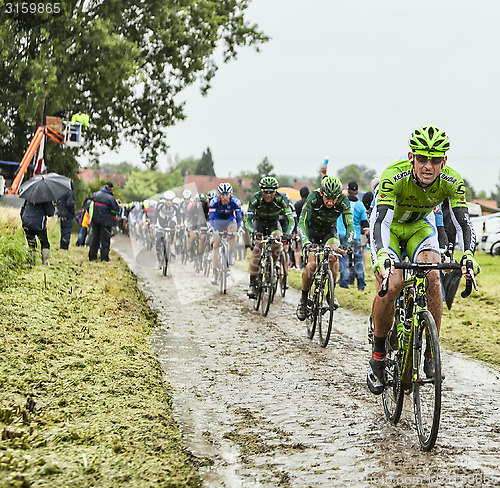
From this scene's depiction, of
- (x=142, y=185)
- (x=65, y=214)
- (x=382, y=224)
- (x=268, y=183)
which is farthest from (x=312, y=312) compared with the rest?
(x=142, y=185)

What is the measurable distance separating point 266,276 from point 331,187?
2729 millimetres

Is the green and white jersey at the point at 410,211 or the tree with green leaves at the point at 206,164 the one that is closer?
the green and white jersey at the point at 410,211

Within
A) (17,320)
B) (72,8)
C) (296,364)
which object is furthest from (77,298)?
(72,8)

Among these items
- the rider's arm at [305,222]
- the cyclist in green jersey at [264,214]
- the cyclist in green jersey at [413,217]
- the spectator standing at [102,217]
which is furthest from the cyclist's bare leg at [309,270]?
the spectator standing at [102,217]

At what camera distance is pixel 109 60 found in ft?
88.1

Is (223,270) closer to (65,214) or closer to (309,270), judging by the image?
(309,270)

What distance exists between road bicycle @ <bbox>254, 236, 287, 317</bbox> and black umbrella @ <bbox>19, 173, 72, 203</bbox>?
14.9 ft

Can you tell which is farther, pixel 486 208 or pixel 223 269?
pixel 486 208

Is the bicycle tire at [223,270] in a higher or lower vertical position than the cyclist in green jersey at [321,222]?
lower

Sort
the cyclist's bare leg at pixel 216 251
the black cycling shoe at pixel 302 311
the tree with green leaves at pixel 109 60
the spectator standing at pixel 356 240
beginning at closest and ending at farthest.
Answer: the black cycling shoe at pixel 302 311, the cyclist's bare leg at pixel 216 251, the spectator standing at pixel 356 240, the tree with green leaves at pixel 109 60

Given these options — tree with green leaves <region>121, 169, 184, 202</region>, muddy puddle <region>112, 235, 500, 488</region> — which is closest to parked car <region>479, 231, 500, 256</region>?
muddy puddle <region>112, 235, 500, 488</region>

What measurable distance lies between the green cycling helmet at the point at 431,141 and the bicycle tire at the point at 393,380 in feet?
4.27

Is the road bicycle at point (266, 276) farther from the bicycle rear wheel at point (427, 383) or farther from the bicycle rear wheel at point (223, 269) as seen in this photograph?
the bicycle rear wheel at point (427, 383)

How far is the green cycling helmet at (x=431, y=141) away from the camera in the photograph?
5.19 metres
